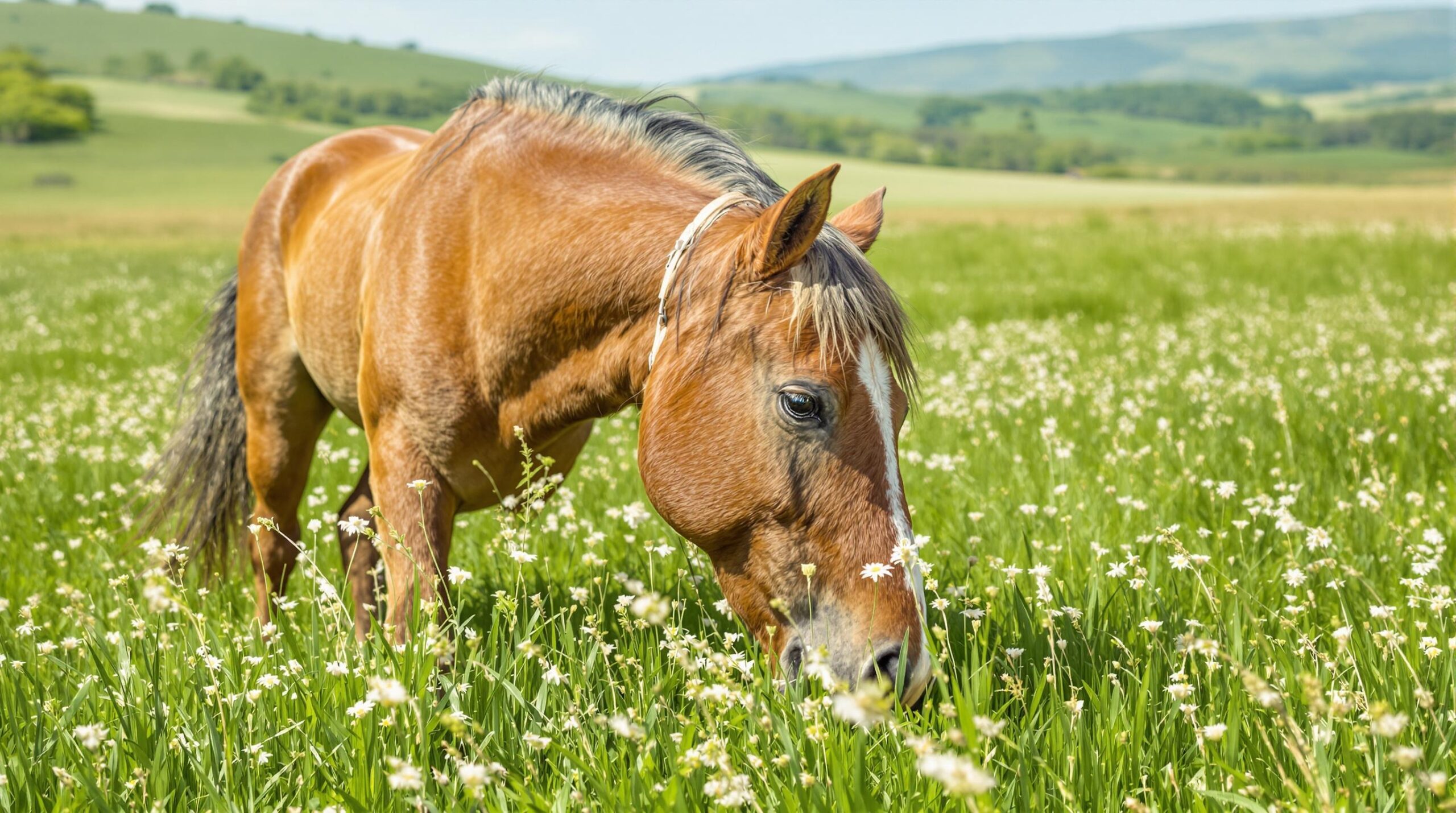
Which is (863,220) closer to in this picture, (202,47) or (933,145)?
(933,145)

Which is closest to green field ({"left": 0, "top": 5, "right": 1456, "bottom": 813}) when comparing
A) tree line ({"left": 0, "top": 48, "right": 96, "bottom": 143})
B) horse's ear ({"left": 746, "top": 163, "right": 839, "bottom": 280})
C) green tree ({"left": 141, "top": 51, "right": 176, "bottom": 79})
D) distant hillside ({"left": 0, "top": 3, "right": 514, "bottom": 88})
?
horse's ear ({"left": 746, "top": 163, "right": 839, "bottom": 280})

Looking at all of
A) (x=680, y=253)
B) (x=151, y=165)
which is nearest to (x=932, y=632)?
(x=680, y=253)

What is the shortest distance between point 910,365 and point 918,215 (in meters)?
41.7

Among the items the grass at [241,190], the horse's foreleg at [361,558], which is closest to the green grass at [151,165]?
the grass at [241,190]

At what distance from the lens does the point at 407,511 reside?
3.59 m

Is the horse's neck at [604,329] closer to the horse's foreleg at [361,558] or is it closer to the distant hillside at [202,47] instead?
the horse's foreleg at [361,558]

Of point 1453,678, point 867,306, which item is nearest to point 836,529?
point 867,306

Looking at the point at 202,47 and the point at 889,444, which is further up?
the point at 202,47

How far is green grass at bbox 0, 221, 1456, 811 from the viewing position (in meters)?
2.31

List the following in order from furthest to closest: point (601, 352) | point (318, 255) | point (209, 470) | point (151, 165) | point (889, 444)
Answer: point (151, 165) < point (209, 470) < point (318, 255) < point (601, 352) < point (889, 444)

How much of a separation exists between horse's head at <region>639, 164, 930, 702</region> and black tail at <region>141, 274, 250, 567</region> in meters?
3.49

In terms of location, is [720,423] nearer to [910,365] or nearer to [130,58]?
[910,365]

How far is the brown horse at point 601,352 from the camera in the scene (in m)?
2.69

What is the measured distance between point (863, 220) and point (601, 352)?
100 centimetres
